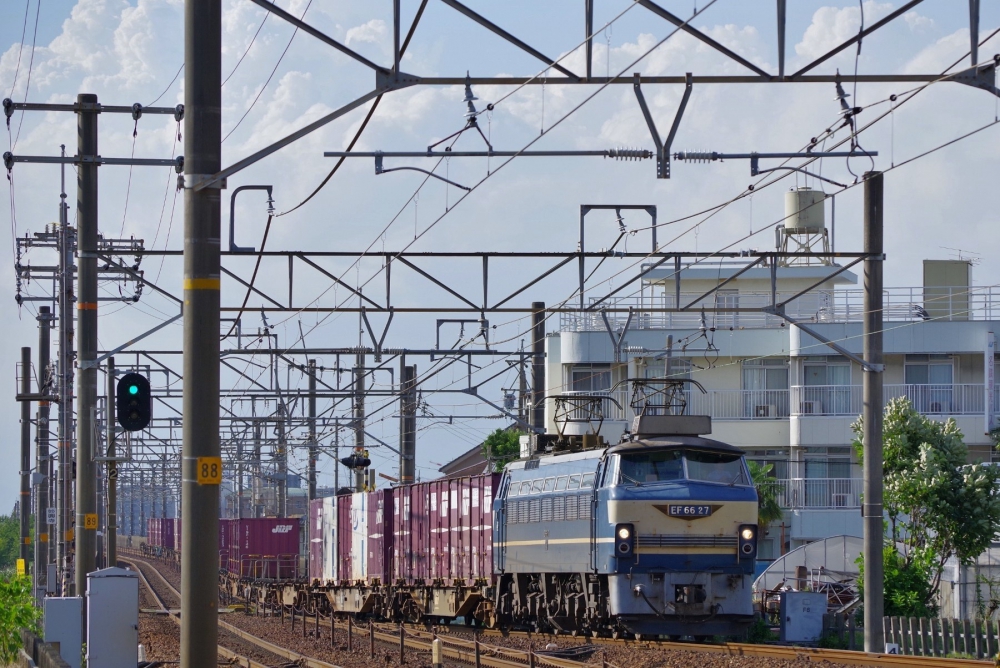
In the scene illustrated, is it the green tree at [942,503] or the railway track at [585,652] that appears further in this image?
the green tree at [942,503]

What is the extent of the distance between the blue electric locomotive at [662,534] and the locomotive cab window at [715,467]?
15mm

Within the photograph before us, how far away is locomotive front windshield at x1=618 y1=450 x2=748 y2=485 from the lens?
21047 millimetres

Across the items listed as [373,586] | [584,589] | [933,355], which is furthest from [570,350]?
[584,589]

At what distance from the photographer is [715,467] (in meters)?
21.5

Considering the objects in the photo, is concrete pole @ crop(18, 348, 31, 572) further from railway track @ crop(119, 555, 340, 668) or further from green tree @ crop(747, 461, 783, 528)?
green tree @ crop(747, 461, 783, 528)

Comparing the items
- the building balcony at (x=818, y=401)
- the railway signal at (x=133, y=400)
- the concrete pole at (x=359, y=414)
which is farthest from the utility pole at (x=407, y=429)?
the railway signal at (x=133, y=400)

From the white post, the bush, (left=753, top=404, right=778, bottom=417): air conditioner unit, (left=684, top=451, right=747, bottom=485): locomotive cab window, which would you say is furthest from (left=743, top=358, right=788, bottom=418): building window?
(left=684, top=451, right=747, bottom=485): locomotive cab window

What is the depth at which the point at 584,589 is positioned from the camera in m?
21.8

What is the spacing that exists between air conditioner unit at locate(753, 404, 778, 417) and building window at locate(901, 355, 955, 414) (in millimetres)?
4706

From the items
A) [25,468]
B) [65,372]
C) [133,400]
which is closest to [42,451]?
[25,468]

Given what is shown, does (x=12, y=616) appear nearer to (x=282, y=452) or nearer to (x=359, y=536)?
(x=359, y=536)

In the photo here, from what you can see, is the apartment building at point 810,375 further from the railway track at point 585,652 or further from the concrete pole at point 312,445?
the railway track at point 585,652

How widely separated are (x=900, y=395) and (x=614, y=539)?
25493 millimetres

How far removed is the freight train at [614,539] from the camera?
20781mm
